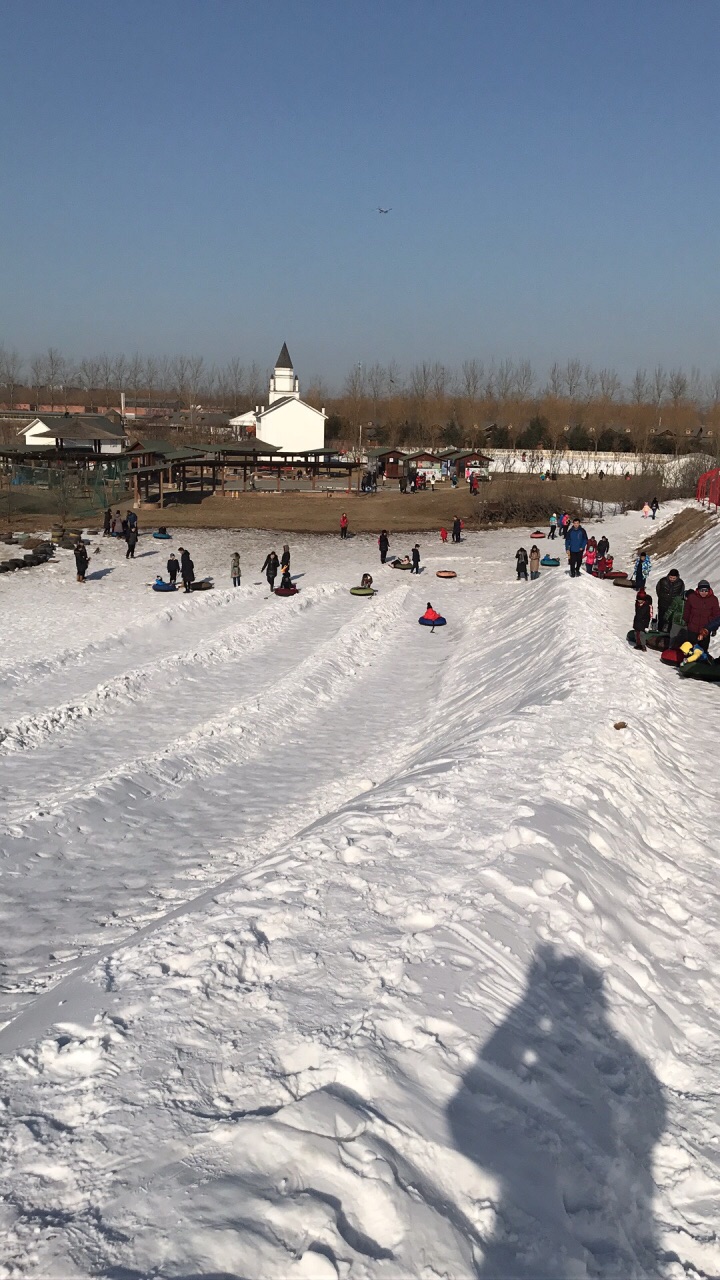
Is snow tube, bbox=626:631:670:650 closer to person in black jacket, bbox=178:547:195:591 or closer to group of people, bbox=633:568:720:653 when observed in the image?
group of people, bbox=633:568:720:653

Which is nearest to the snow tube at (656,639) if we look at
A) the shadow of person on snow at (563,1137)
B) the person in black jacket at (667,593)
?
the person in black jacket at (667,593)

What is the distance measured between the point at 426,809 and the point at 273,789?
4.39 meters

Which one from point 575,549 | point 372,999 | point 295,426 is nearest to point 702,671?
point 372,999

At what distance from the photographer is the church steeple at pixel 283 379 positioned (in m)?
93.2

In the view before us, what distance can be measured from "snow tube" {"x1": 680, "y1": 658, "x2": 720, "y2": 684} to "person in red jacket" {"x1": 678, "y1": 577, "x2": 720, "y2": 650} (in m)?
0.60

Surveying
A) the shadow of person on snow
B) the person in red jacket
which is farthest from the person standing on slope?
the shadow of person on snow

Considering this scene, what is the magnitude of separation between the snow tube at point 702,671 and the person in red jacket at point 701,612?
0.60m

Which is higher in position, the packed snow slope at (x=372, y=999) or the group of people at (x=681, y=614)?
the group of people at (x=681, y=614)

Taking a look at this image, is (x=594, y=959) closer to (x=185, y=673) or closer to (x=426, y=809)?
(x=426, y=809)

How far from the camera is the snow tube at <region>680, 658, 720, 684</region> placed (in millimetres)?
14250

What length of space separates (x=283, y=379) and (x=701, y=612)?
279 ft

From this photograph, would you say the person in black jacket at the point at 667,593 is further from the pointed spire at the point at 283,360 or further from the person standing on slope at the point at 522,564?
the pointed spire at the point at 283,360

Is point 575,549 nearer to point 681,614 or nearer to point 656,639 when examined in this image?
point 656,639

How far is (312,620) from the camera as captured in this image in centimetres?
2388
